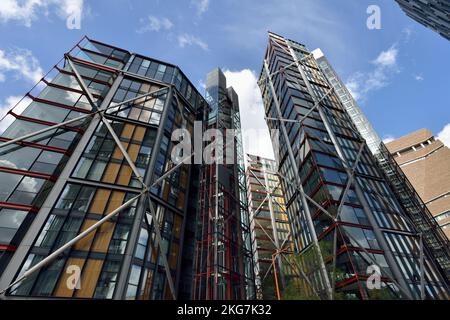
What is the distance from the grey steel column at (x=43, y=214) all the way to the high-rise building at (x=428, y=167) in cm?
8221

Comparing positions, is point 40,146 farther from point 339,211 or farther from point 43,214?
point 339,211

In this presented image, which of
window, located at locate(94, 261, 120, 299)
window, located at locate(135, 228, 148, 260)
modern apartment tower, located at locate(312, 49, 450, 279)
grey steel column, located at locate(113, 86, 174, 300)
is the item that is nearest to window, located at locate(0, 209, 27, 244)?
window, located at locate(94, 261, 120, 299)

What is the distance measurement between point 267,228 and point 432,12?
55.8m

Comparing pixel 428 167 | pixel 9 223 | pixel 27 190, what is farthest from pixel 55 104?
pixel 428 167

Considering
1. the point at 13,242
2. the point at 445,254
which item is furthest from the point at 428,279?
the point at 13,242

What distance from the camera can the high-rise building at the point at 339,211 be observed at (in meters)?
24.8

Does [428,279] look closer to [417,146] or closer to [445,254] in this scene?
[445,254]

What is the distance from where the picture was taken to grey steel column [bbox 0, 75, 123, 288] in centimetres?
1622

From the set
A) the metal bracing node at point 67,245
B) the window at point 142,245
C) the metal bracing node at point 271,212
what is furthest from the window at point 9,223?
the metal bracing node at point 271,212

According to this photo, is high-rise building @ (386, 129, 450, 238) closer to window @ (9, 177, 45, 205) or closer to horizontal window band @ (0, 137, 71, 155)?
horizontal window band @ (0, 137, 71, 155)

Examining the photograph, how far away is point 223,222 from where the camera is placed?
28.9 meters

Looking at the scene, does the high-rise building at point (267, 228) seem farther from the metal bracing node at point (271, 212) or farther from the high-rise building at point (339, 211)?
the high-rise building at point (339, 211)

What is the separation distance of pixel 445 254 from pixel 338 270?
1893 centimetres

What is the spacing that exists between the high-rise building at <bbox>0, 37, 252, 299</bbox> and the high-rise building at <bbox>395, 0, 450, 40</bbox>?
48.2 meters
